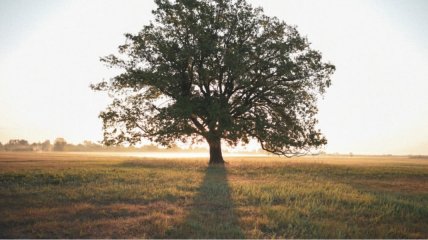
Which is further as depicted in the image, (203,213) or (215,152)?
(215,152)

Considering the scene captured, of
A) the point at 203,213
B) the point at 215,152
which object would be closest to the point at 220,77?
the point at 215,152

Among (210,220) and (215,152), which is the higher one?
(215,152)

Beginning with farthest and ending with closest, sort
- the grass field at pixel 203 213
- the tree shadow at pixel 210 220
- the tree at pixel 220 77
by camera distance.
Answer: the tree at pixel 220 77
the grass field at pixel 203 213
the tree shadow at pixel 210 220

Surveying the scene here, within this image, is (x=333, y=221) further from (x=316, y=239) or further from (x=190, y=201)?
(x=190, y=201)

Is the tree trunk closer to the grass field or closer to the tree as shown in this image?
the tree

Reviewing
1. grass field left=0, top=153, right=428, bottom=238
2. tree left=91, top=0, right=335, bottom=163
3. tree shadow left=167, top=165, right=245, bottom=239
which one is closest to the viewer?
tree shadow left=167, top=165, right=245, bottom=239

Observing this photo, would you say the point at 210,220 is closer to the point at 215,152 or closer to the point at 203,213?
the point at 203,213

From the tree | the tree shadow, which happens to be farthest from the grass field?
the tree

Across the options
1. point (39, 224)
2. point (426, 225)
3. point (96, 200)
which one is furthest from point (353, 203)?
point (39, 224)

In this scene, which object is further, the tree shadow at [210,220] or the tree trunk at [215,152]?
the tree trunk at [215,152]

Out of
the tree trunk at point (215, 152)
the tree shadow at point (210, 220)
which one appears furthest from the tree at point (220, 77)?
the tree shadow at point (210, 220)

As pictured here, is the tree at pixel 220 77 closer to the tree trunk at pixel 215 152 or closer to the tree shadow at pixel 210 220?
the tree trunk at pixel 215 152

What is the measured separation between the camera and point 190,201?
1202cm

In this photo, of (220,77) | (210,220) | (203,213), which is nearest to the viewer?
(210,220)
